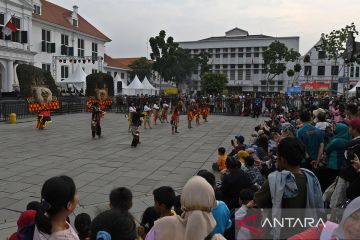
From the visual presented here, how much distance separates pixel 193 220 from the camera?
7.89ft

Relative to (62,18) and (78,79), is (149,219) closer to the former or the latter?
(78,79)

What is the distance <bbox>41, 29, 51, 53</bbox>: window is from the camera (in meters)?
33.0

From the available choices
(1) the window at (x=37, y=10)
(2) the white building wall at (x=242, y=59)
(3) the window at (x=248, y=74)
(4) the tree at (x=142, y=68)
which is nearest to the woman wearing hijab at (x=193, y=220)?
(1) the window at (x=37, y=10)

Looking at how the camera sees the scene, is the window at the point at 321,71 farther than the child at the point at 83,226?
Yes

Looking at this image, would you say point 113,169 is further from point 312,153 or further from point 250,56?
point 250,56

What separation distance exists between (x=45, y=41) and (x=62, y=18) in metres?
5.85

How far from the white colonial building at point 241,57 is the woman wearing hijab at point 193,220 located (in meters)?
68.5

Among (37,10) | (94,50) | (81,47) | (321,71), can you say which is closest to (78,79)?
(37,10)

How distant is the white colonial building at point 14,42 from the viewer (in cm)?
2775

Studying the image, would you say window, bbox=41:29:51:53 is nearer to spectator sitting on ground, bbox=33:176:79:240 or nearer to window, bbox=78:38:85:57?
window, bbox=78:38:85:57

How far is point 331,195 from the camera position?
4043 millimetres

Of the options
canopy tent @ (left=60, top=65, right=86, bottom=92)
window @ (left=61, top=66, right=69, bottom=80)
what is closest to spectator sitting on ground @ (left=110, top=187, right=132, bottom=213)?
canopy tent @ (left=60, top=65, right=86, bottom=92)

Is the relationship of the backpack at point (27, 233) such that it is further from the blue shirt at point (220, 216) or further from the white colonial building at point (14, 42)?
the white colonial building at point (14, 42)

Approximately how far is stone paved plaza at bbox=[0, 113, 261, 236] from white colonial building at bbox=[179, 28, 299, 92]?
5708 cm
